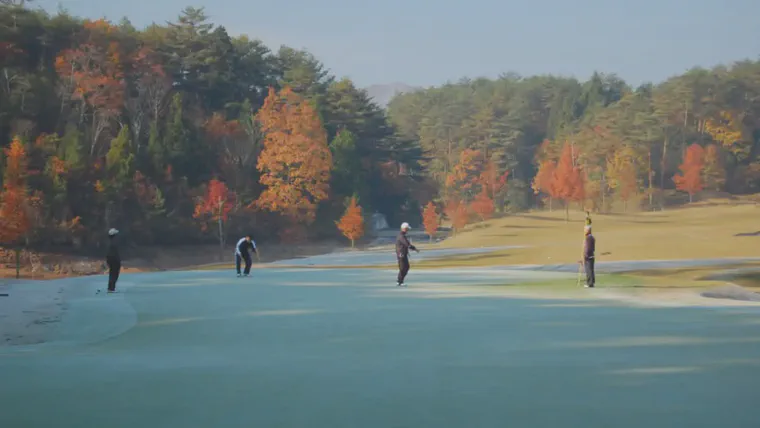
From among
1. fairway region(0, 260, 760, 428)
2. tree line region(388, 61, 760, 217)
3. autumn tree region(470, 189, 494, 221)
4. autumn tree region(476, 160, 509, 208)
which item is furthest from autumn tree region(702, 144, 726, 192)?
fairway region(0, 260, 760, 428)

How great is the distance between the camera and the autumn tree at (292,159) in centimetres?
6100

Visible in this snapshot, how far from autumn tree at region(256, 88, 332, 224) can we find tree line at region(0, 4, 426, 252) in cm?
9

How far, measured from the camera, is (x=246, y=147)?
66.1 meters

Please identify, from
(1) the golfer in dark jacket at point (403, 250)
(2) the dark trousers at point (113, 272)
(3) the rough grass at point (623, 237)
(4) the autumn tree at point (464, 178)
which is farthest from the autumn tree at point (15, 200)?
(4) the autumn tree at point (464, 178)

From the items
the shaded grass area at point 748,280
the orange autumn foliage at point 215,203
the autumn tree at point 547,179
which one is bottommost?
the shaded grass area at point 748,280

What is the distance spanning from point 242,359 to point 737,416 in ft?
19.3

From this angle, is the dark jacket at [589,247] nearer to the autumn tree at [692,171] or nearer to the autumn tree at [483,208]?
the autumn tree at [483,208]

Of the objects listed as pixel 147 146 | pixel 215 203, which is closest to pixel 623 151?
pixel 215 203

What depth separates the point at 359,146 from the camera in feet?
277

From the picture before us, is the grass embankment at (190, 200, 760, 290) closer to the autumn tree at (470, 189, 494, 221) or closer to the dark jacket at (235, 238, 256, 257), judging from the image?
the autumn tree at (470, 189, 494, 221)

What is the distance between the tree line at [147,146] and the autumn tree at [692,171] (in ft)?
113

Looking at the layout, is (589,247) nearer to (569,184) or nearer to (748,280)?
(748,280)

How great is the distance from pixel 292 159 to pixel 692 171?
4681 cm

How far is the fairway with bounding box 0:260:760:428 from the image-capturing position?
7.82 metres
